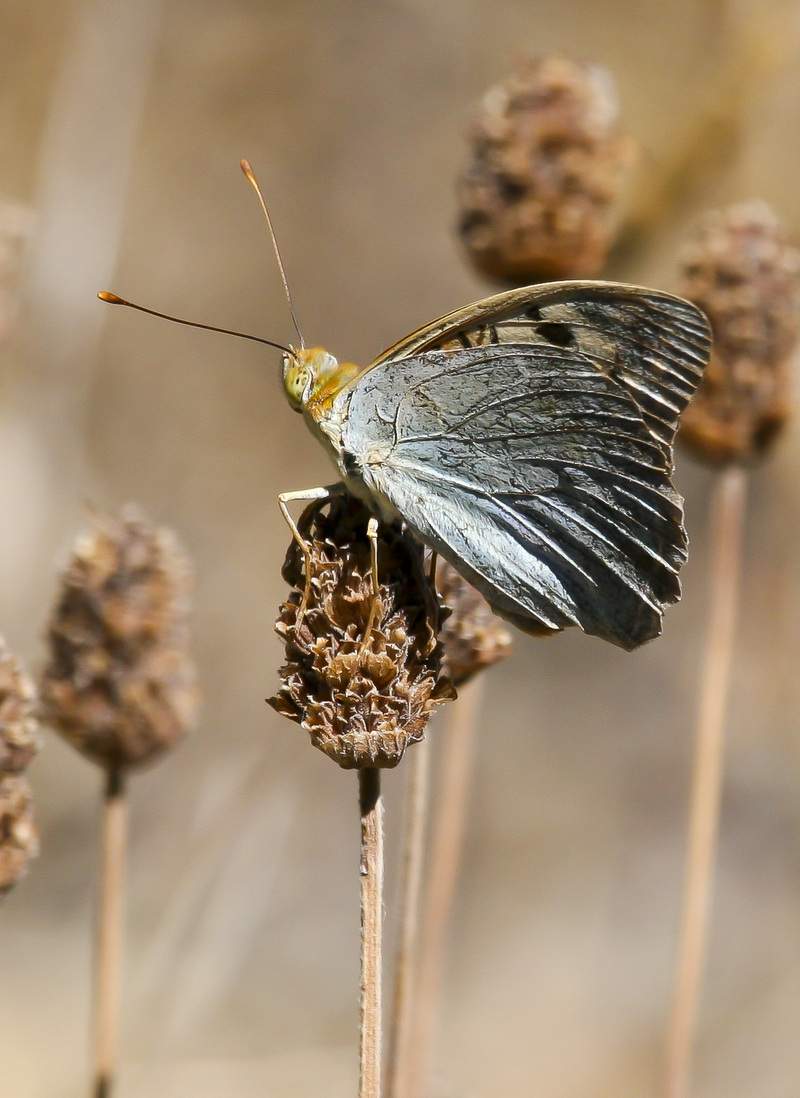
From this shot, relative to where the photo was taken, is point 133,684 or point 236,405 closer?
point 133,684

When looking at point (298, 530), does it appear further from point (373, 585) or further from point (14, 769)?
point (14, 769)

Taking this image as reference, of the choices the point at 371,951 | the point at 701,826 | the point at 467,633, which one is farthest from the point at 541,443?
the point at 701,826

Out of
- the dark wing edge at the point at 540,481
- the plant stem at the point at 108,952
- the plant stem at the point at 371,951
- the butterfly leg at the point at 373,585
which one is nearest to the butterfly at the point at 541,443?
the dark wing edge at the point at 540,481

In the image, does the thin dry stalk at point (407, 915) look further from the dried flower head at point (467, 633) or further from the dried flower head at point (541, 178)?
the dried flower head at point (541, 178)

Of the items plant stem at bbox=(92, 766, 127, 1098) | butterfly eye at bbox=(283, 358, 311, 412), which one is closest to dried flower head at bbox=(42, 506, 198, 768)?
plant stem at bbox=(92, 766, 127, 1098)

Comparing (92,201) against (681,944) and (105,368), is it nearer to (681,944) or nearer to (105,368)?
(105,368)

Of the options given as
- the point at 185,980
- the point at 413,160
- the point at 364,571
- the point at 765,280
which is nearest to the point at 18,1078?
the point at 185,980

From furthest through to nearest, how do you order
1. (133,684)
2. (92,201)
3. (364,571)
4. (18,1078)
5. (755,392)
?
(18,1078), (92,201), (755,392), (133,684), (364,571)

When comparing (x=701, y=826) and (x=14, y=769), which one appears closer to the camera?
(x=14, y=769)
